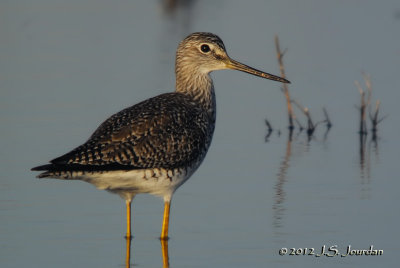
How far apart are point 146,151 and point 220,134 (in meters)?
4.35

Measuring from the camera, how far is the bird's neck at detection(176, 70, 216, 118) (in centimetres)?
1173

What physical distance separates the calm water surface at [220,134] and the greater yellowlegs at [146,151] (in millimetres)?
616

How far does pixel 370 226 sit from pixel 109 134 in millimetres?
2869

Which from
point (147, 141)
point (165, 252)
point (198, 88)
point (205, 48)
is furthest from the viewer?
point (205, 48)

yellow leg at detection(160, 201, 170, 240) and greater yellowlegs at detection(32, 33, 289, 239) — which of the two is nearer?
greater yellowlegs at detection(32, 33, 289, 239)

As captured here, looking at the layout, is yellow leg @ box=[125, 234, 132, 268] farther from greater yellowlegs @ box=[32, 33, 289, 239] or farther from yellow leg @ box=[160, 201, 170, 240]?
yellow leg @ box=[160, 201, 170, 240]

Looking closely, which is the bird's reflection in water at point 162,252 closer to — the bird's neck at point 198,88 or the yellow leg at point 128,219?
the yellow leg at point 128,219

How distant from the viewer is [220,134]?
14539 mm

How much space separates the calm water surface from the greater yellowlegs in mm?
616

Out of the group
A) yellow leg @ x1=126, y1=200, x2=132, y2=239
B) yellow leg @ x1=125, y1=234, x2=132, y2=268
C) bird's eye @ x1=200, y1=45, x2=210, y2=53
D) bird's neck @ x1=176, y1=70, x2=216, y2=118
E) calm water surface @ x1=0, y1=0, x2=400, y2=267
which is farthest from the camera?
bird's eye @ x1=200, y1=45, x2=210, y2=53

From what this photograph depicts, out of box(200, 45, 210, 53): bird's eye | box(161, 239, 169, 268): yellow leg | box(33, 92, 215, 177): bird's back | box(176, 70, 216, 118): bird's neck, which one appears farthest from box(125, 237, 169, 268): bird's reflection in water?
box(200, 45, 210, 53): bird's eye

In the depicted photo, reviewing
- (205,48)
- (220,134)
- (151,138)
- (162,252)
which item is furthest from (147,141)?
(220,134)

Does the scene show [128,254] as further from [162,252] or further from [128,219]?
[128,219]

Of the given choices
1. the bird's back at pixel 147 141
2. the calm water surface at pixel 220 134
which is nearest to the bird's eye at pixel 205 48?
the bird's back at pixel 147 141
